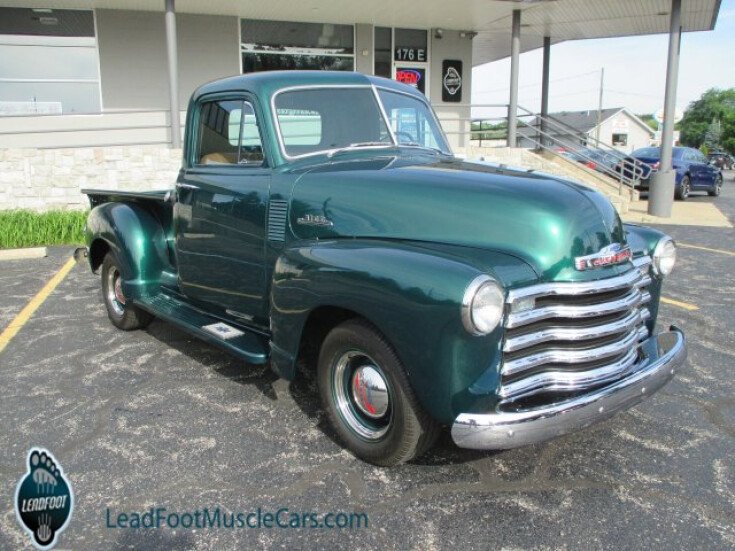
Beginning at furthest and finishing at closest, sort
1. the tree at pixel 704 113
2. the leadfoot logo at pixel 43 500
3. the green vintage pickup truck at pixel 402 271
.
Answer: the tree at pixel 704 113, the green vintage pickup truck at pixel 402 271, the leadfoot logo at pixel 43 500

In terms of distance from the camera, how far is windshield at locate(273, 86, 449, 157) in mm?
3791

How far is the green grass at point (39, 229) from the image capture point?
30.1 feet

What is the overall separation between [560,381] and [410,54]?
1462 centimetres


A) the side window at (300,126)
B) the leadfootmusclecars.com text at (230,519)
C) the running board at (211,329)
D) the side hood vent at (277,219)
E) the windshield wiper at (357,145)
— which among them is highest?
the side window at (300,126)

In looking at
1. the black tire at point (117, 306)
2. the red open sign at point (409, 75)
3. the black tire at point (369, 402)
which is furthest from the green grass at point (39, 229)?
the red open sign at point (409, 75)

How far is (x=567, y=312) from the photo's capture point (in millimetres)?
2680

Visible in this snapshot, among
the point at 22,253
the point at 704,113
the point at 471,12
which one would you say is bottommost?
the point at 22,253

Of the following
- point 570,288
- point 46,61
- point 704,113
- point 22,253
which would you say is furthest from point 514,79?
point 704,113

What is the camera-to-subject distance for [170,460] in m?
3.20

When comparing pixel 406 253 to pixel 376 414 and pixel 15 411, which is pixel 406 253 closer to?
pixel 376 414

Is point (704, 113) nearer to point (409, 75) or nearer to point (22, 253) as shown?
point (409, 75)

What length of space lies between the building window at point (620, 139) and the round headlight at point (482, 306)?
231ft

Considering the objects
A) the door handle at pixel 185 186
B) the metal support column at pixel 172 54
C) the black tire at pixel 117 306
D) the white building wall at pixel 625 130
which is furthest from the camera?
the white building wall at pixel 625 130

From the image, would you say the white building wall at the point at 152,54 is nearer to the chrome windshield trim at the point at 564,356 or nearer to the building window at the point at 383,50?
the building window at the point at 383,50
